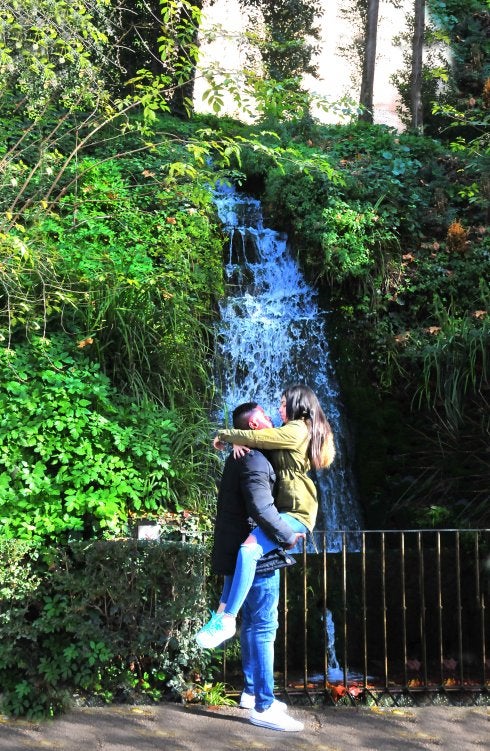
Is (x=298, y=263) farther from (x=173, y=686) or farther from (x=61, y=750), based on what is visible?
(x=61, y=750)

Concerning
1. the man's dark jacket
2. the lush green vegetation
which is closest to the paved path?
the lush green vegetation

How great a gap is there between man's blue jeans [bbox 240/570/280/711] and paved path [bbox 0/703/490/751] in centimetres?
29

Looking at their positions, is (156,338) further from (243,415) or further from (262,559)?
(262,559)

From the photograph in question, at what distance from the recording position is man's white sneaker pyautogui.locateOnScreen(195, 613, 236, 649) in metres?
4.82

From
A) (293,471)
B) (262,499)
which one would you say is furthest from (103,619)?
(293,471)

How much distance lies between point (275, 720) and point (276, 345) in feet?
20.7

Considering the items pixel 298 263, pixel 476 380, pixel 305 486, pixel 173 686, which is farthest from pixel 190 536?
pixel 298 263

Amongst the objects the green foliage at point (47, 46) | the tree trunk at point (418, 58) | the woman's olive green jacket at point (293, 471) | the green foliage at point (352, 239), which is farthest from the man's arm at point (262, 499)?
the tree trunk at point (418, 58)

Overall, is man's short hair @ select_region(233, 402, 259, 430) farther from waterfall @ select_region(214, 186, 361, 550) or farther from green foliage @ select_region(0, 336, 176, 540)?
waterfall @ select_region(214, 186, 361, 550)

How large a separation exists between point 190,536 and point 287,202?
24.8ft

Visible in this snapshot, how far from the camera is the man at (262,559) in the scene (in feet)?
16.2

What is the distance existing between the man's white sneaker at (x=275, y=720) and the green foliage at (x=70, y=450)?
6.34 feet

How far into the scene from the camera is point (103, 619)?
5.93 meters

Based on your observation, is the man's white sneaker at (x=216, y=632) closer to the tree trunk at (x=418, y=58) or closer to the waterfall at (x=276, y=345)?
the waterfall at (x=276, y=345)
